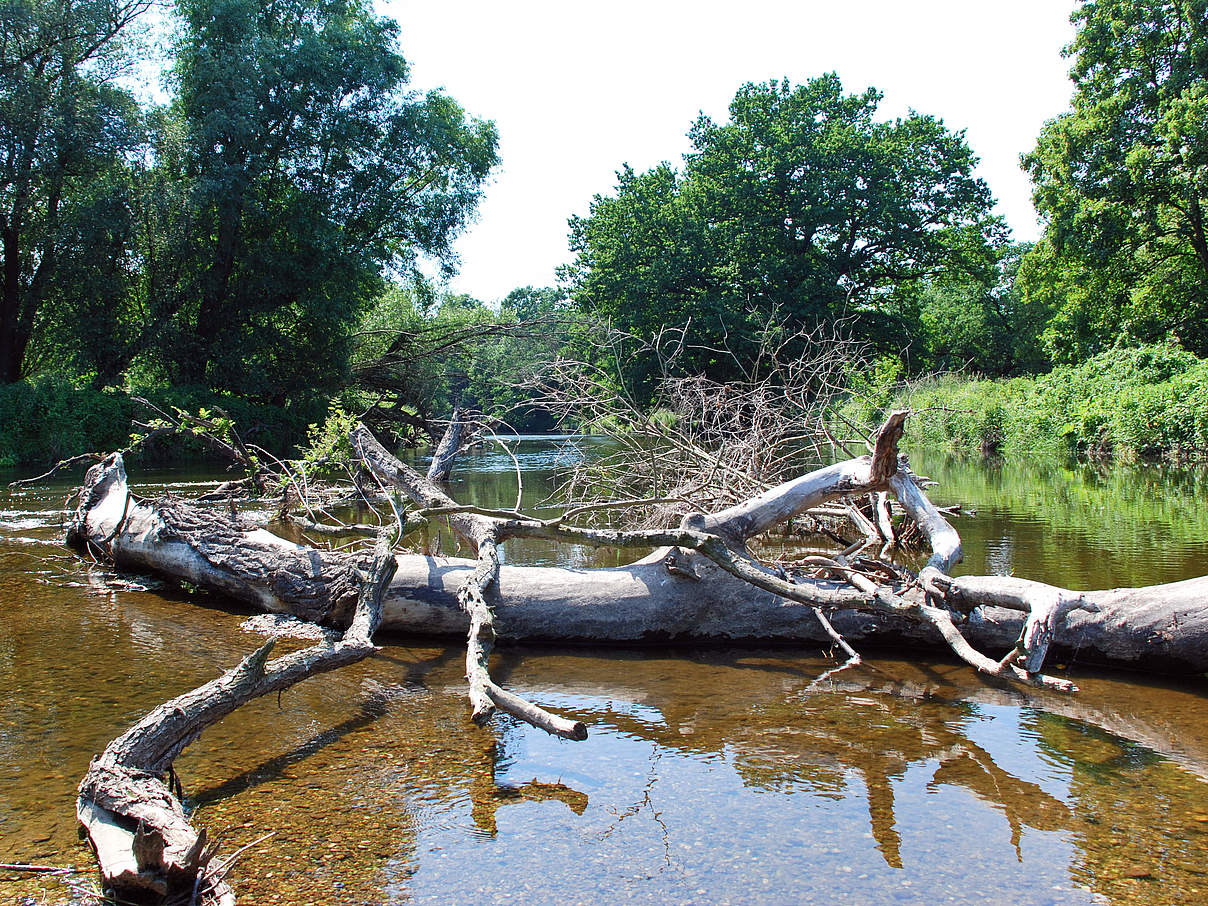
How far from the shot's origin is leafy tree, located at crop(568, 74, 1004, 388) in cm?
2814

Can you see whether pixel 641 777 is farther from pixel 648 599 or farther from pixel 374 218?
pixel 374 218

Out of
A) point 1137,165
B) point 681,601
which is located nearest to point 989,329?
point 1137,165

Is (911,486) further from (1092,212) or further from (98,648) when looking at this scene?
(1092,212)

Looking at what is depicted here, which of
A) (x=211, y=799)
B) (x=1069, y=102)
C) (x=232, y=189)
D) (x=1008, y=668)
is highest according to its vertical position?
(x=1069, y=102)

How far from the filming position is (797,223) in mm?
A: 29375

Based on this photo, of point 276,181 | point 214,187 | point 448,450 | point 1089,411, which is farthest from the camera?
point 276,181

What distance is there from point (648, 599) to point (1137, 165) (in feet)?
72.1

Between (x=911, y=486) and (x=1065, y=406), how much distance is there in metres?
17.5

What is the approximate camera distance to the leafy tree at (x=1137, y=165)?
20.4 metres

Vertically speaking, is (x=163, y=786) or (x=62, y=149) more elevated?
(x=62, y=149)

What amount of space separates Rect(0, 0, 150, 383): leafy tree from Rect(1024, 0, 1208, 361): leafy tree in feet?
81.5

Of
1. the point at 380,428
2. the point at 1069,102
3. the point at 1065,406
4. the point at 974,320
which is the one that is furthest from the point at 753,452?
the point at 974,320

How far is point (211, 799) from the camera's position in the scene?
3.12 meters

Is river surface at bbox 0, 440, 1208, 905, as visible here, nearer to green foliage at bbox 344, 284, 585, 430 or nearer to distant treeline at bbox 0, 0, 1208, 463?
distant treeline at bbox 0, 0, 1208, 463
